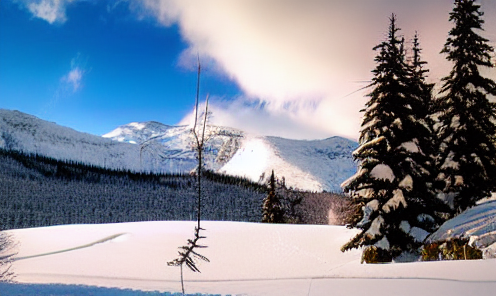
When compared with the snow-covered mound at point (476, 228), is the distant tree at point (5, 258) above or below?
below

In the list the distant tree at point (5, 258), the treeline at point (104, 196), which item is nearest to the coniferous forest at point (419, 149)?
the distant tree at point (5, 258)

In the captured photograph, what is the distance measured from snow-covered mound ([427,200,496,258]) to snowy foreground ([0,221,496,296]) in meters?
3.12

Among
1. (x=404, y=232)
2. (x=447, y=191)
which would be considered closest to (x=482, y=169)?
(x=447, y=191)

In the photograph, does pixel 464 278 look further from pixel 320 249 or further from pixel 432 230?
pixel 320 249

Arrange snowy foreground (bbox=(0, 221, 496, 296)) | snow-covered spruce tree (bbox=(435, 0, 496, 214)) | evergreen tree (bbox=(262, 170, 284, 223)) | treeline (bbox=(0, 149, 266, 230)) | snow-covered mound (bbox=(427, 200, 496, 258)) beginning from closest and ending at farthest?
snowy foreground (bbox=(0, 221, 496, 296)) < snow-covered mound (bbox=(427, 200, 496, 258)) < snow-covered spruce tree (bbox=(435, 0, 496, 214)) < evergreen tree (bbox=(262, 170, 284, 223)) < treeline (bbox=(0, 149, 266, 230))

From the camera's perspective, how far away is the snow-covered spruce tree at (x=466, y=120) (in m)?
19.6

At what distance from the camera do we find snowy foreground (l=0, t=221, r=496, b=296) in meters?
11.2

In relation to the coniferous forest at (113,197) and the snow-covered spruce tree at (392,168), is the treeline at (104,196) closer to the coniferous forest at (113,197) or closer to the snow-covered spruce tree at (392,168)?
the coniferous forest at (113,197)

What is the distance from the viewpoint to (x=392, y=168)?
1764 centimetres

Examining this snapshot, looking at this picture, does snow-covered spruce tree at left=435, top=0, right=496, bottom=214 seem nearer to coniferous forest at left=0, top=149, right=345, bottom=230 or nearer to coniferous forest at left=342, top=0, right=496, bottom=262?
coniferous forest at left=342, top=0, right=496, bottom=262

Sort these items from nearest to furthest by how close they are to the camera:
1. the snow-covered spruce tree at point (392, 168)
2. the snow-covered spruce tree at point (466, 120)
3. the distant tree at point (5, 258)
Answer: the distant tree at point (5, 258), the snow-covered spruce tree at point (392, 168), the snow-covered spruce tree at point (466, 120)

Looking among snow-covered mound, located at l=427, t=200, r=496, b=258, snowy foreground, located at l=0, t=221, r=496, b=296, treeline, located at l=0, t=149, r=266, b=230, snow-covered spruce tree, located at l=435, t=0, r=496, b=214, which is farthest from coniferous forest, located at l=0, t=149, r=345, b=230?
snow-covered mound, located at l=427, t=200, r=496, b=258

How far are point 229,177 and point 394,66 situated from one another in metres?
144

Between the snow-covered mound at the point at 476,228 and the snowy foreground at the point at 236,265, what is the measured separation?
3.12m
